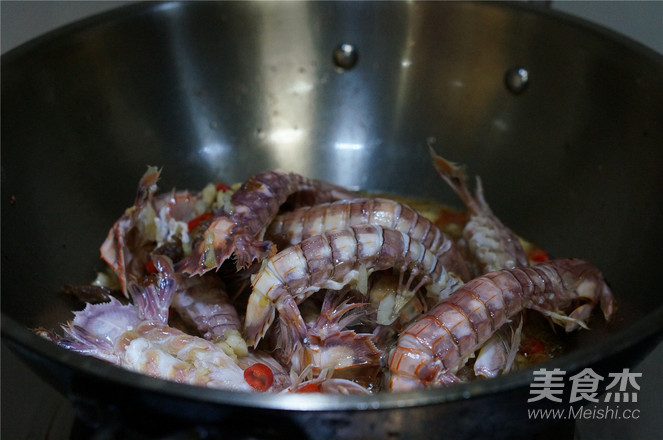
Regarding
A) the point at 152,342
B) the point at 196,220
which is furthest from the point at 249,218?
the point at 152,342

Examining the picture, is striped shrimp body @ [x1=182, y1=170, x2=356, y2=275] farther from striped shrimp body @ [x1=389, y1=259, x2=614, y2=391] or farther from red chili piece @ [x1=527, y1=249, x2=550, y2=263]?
red chili piece @ [x1=527, y1=249, x2=550, y2=263]

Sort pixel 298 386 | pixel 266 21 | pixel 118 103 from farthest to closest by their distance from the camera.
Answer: pixel 266 21 → pixel 118 103 → pixel 298 386

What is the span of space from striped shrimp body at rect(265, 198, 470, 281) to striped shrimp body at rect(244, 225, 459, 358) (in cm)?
9

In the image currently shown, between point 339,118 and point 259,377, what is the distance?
3.43 ft

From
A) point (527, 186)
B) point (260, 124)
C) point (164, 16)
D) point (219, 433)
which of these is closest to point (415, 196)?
point (527, 186)

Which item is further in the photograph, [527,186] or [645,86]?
[527,186]

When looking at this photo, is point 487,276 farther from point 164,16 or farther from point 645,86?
point 164,16

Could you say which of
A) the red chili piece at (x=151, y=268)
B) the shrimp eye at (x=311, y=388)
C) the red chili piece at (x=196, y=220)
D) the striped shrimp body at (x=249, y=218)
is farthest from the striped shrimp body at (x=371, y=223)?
the shrimp eye at (x=311, y=388)

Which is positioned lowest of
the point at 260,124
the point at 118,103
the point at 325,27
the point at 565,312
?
the point at 565,312

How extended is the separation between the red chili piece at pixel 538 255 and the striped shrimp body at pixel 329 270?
0.41 m

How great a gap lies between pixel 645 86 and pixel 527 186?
43 cm

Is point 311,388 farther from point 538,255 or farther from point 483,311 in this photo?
point 538,255

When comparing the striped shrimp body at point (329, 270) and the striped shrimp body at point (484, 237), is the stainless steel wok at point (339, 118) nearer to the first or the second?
the striped shrimp body at point (484, 237)

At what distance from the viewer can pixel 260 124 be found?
2.08m
